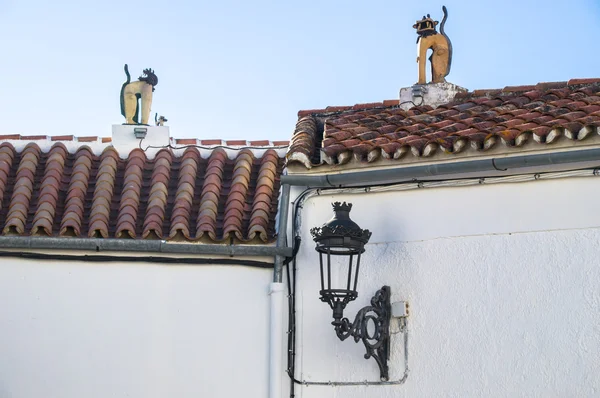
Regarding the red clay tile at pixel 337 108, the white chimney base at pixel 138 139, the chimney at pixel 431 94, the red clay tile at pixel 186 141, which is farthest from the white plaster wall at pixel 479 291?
the white chimney base at pixel 138 139

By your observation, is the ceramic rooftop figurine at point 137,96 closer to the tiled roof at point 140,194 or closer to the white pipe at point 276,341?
the tiled roof at point 140,194

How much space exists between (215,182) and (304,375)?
2118mm

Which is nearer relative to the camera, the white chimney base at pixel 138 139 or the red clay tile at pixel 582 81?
the red clay tile at pixel 582 81

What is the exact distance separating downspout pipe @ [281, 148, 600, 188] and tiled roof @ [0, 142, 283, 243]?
64cm

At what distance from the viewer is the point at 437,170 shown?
9148 millimetres

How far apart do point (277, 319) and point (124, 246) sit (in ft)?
4.72

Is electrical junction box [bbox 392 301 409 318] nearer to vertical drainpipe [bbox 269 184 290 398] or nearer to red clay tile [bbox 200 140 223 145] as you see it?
vertical drainpipe [bbox 269 184 290 398]

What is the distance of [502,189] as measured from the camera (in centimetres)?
898

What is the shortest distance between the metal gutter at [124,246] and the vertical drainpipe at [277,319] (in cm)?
20

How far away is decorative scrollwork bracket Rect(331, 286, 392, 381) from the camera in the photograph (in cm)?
902

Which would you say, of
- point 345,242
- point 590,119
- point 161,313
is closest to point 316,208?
point 345,242

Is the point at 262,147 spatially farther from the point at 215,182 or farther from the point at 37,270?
the point at 37,270

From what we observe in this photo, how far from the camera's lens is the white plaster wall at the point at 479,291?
8.41 m

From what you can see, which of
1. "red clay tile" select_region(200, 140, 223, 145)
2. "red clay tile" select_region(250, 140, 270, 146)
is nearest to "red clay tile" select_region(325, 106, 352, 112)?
"red clay tile" select_region(250, 140, 270, 146)
